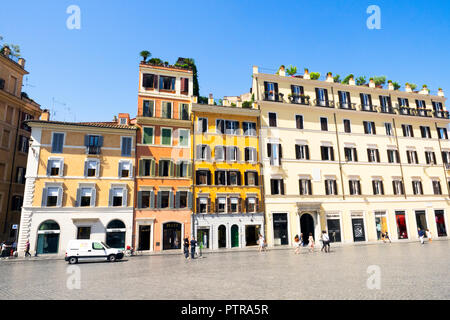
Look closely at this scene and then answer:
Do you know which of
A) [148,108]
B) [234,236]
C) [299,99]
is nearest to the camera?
[234,236]

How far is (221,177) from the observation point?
109ft

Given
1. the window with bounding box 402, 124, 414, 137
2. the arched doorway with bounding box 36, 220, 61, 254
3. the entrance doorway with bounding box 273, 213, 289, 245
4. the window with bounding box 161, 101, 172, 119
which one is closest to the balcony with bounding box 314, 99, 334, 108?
the window with bounding box 402, 124, 414, 137

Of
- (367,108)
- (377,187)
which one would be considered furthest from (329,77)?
(377,187)

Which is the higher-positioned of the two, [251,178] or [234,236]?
[251,178]

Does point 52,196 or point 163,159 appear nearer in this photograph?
point 52,196

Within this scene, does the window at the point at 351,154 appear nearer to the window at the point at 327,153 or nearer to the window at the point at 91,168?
the window at the point at 327,153

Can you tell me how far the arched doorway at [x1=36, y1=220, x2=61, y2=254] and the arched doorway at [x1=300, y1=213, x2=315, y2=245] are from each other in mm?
27342

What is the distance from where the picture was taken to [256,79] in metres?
36.9

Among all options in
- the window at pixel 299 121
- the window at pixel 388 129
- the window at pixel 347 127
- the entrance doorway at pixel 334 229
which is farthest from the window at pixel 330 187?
the window at pixel 388 129

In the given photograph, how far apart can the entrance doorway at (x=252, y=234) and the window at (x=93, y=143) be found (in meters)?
19.2

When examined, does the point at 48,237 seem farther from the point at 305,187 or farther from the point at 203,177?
the point at 305,187

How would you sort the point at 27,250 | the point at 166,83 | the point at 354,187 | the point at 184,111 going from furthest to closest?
the point at 354,187
the point at 166,83
the point at 184,111
the point at 27,250

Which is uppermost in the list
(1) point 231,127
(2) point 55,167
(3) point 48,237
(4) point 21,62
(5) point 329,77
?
(4) point 21,62

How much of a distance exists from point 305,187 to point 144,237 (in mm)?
20308
